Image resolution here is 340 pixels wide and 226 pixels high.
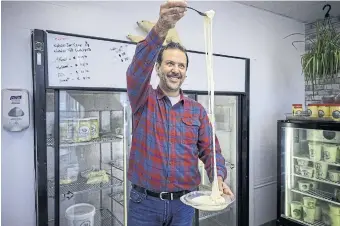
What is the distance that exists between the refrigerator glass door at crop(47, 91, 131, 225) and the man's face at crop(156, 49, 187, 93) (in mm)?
795

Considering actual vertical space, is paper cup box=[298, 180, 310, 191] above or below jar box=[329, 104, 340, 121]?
below

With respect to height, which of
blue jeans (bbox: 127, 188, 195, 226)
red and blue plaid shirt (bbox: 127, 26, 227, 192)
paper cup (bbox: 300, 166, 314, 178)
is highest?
red and blue plaid shirt (bbox: 127, 26, 227, 192)

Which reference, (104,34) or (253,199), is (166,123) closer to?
(104,34)

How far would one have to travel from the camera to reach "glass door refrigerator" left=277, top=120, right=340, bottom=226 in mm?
2256

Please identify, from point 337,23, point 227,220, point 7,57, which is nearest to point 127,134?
point 7,57

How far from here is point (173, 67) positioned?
4.09ft

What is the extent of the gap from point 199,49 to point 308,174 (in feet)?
5.00

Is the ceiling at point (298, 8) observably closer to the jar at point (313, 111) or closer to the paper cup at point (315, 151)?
the jar at point (313, 111)

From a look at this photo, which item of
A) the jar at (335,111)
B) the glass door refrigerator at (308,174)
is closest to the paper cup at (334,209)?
the glass door refrigerator at (308,174)

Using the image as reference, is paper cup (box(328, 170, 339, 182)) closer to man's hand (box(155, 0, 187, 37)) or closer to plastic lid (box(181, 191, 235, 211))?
plastic lid (box(181, 191, 235, 211))

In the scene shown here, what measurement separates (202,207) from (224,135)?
5.87 ft

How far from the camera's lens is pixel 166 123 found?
1.28 meters

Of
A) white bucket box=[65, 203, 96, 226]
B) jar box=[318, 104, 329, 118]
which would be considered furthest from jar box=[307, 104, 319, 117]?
white bucket box=[65, 203, 96, 226]

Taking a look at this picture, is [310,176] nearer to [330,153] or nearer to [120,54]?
[330,153]
